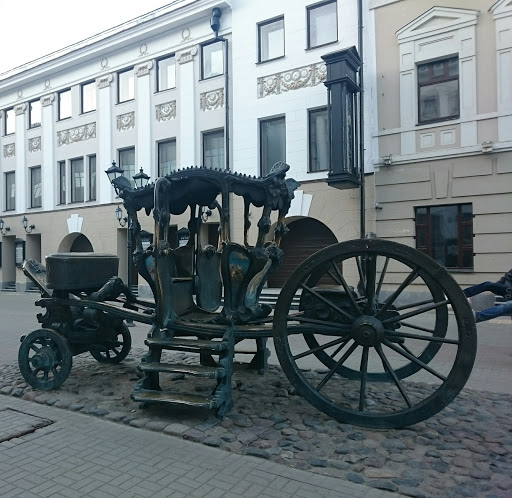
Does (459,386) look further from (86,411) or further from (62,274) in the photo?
(62,274)

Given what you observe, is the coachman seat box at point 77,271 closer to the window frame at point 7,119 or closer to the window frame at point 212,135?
the window frame at point 212,135

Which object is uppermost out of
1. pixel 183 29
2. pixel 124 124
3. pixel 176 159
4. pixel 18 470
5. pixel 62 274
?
pixel 183 29

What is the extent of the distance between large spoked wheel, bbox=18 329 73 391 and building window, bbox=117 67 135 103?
48.5 ft

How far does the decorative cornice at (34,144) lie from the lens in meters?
21.8

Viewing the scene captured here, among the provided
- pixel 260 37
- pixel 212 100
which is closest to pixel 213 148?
pixel 212 100

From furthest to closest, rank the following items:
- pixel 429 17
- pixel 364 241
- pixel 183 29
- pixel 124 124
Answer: pixel 124 124
pixel 183 29
pixel 429 17
pixel 364 241

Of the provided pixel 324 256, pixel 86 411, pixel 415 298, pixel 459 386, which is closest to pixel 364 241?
pixel 324 256

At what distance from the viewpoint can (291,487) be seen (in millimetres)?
3189

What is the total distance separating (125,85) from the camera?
747 inches

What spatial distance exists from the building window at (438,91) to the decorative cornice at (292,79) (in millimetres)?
2716

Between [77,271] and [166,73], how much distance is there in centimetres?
1366


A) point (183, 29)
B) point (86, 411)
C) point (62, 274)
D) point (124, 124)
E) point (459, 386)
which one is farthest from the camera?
point (124, 124)

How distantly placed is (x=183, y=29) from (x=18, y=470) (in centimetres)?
1627

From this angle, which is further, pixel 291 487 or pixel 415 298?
pixel 415 298
